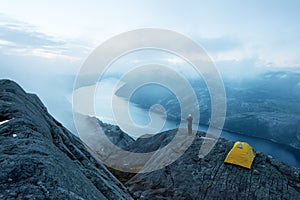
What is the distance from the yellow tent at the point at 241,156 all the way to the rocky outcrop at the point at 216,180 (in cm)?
48

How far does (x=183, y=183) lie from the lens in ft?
68.1

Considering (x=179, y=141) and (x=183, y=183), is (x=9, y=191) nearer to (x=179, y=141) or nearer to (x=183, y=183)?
(x=183, y=183)

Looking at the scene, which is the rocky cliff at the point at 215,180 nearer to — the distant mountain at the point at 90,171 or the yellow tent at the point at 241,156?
the distant mountain at the point at 90,171

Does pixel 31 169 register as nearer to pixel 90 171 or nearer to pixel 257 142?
pixel 90 171

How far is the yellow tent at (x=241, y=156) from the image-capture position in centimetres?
2208

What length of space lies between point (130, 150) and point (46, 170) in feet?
84.8

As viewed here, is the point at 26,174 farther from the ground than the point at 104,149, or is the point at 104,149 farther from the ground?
the point at 26,174

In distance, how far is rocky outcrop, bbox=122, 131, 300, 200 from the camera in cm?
1944

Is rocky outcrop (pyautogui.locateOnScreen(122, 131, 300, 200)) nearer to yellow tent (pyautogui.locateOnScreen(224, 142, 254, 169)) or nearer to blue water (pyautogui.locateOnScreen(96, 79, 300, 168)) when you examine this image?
yellow tent (pyautogui.locateOnScreen(224, 142, 254, 169))

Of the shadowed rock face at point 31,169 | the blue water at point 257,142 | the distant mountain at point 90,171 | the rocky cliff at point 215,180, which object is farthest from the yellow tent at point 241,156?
the blue water at point 257,142

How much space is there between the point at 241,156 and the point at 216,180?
12.2 feet

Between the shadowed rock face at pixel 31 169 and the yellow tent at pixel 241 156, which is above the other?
the shadowed rock face at pixel 31 169

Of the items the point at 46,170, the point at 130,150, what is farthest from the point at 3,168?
the point at 130,150

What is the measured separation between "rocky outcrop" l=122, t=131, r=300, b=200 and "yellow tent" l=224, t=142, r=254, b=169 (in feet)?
1.56
